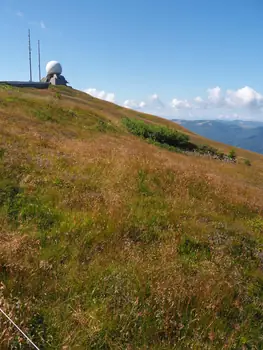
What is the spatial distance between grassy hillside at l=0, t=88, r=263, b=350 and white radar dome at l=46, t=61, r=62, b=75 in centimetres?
9484

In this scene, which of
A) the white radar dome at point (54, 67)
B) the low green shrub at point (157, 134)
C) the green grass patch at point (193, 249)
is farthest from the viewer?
the white radar dome at point (54, 67)

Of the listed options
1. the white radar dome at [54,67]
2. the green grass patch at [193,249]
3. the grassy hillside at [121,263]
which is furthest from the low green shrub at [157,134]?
the white radar dome at [54,67]

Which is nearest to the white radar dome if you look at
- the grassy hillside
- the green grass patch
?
the grassy hillside

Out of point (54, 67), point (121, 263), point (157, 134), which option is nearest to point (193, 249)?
point (121, 263)

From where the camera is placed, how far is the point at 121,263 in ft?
15.9

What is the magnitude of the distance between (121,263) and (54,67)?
100516 mm

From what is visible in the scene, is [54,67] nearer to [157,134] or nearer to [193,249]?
[157,134]

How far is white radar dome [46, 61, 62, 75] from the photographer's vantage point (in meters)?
95.2

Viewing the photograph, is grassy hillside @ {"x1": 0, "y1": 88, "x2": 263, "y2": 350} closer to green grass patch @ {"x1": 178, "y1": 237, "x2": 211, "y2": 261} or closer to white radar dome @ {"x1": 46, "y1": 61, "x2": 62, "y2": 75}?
green grass patch @ {"x1": 178, "y1": 237, "x2": 211, "y2": 261}

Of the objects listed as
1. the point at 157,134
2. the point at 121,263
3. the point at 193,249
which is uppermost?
the point at 157,134

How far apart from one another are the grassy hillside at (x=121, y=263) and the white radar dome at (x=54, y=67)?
94.8m

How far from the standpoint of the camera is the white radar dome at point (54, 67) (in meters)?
95.2

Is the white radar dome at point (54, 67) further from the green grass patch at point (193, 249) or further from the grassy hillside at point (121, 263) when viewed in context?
the green grass patch at point (193, 249)

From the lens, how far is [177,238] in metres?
5.97
